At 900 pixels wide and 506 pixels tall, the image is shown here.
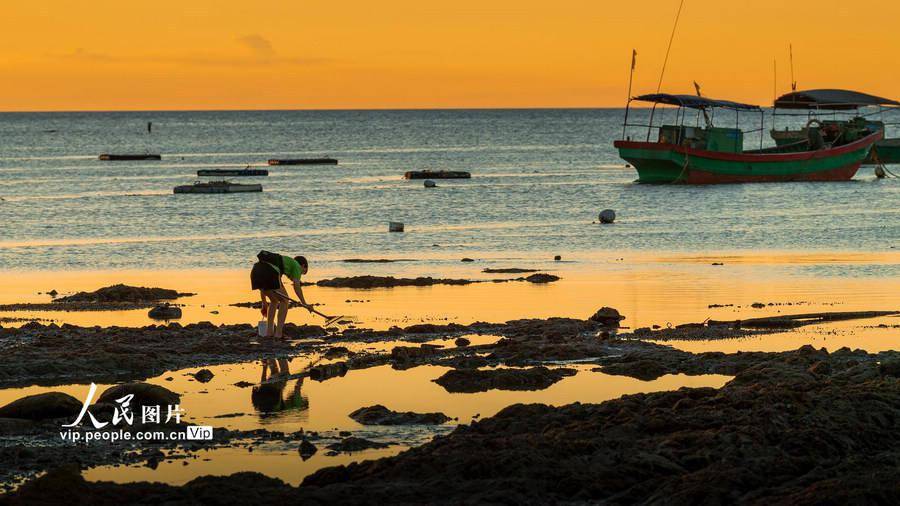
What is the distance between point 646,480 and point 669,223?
3686 cm

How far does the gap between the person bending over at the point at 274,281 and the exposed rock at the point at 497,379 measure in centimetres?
363

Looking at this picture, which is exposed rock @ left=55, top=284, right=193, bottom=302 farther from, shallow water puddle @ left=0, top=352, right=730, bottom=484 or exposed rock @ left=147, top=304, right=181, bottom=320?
shallow water puddle @ left=0, top=352, right=730, bottom=484

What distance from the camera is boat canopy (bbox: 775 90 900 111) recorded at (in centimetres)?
7150

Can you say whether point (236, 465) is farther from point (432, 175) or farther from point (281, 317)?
point (432, 175)

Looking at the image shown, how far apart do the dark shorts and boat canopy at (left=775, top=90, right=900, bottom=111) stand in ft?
184

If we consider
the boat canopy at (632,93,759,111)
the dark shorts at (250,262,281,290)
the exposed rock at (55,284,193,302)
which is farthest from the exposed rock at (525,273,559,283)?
the boat canopy at (632,93,759,111)

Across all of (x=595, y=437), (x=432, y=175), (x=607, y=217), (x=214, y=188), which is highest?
(x=595, y=437)

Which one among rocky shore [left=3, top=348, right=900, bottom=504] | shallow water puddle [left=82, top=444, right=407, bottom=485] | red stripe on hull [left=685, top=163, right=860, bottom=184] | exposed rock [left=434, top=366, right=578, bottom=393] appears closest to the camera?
rocky shore [left=3, top=348, right=900, bottom=504]

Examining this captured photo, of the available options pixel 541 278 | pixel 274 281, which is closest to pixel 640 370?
pixel 274 281

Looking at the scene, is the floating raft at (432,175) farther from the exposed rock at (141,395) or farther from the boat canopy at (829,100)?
the exposed rock at (141,395)

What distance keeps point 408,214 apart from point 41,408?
3969cm

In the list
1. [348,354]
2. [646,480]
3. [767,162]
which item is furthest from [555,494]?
[767,162]

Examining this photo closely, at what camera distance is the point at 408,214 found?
5419cm

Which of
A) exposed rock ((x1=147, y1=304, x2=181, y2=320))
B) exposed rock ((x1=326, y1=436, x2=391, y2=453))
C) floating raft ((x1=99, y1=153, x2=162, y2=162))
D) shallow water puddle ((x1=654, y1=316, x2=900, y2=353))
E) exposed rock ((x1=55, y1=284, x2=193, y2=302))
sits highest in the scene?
shallow water puddle ((x1=654, y1=316, x2=900, y2=353))
